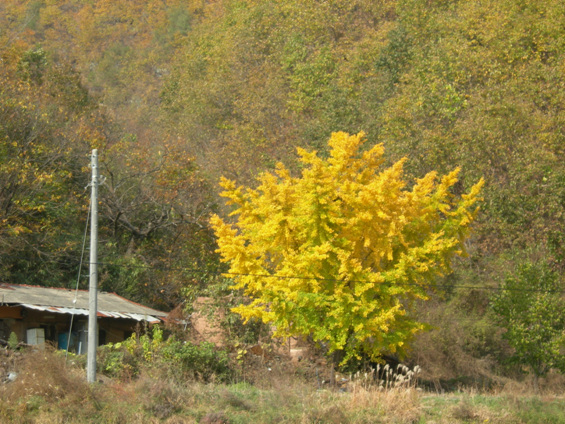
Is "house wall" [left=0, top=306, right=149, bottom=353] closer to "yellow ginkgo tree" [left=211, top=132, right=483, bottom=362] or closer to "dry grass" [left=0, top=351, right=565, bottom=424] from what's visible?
"dry grass" [left=0, top=351, right=565, bottom=424]

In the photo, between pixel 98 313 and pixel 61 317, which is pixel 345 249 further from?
pixel 61 317

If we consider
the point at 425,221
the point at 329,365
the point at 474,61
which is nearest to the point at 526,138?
the point at 474,61

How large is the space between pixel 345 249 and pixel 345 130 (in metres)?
17.8

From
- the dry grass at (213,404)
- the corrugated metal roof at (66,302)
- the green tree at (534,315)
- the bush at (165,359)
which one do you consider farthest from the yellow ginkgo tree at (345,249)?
the corrugated metal roof at (66,302)

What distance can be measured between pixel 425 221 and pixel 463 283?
908 centimetres

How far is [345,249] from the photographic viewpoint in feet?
68.1

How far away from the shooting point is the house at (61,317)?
70.6 feet

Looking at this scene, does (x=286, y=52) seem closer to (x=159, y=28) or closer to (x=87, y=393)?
(x=87, y=393)

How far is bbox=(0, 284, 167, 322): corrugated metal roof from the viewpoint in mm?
21344

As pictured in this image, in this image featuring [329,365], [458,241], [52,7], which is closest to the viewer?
[458,241]

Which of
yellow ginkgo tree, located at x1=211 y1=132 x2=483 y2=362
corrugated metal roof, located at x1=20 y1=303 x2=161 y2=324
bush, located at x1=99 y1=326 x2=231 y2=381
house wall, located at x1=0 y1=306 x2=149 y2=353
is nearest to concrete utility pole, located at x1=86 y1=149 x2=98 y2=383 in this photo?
bush, located at x1=99 y1=326 x2=231 y2=381

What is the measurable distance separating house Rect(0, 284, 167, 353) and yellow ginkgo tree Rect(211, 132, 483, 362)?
16.6 ft

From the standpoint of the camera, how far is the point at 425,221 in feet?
70.5

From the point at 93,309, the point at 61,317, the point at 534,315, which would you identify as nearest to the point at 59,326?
the point at 61,317
